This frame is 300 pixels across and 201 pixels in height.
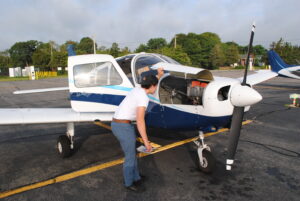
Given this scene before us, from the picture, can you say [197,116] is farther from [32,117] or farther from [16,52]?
[16,52]

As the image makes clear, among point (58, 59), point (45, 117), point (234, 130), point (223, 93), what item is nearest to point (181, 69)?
point (223, 93)

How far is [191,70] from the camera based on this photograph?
160 inches

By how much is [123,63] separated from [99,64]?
2.06 ft

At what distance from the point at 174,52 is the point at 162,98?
139ft

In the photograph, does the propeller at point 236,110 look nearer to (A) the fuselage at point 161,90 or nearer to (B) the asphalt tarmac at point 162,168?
(A) the fuselage at point 161,90

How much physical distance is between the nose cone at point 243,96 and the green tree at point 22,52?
10386cm

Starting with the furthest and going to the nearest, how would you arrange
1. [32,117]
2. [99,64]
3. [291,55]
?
[291,55], [99,64], [32,117]

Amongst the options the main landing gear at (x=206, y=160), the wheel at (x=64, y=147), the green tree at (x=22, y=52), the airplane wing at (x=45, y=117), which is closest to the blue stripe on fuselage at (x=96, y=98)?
the airplane wing at (x=45, y=117)

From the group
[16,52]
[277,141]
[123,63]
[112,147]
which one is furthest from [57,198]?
[16,52]

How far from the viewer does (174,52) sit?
149 feet

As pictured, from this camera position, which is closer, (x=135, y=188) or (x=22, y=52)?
(x=135, y=188)

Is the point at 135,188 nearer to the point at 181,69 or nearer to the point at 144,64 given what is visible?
the point at 181,69

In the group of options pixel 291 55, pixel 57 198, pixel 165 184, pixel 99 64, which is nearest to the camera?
pixel 57 198

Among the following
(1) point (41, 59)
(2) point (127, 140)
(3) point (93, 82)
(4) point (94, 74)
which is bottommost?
(2) point (127, 140)
